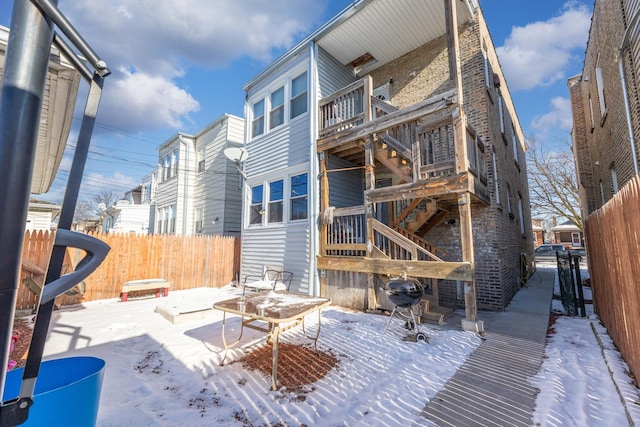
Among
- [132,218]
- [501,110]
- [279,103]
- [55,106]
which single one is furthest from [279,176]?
[132,218]

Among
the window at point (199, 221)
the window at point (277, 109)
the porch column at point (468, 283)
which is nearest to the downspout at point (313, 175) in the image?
the window at point (277, 109)

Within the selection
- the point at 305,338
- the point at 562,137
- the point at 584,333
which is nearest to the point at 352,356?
the point at 305,338

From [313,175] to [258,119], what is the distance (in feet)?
13.1

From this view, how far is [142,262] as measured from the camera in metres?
9.06

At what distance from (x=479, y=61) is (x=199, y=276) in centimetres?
1111

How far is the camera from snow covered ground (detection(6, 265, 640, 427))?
109 inches

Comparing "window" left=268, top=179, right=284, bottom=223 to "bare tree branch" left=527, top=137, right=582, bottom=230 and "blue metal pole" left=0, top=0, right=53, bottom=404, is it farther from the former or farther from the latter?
"bare tree branch" left=527, top=137, right=582, bottom=230

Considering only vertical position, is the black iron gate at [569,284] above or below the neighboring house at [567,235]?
below

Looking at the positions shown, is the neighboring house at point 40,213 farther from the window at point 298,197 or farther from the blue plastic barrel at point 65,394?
the blue plastic barrel at point 65,394

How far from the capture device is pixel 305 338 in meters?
4.99

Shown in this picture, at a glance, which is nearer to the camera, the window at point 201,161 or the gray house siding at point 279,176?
the gray house siding at point 279,176

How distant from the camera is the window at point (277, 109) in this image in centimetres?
959

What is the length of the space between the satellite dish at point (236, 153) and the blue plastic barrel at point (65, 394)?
9147 millimetres

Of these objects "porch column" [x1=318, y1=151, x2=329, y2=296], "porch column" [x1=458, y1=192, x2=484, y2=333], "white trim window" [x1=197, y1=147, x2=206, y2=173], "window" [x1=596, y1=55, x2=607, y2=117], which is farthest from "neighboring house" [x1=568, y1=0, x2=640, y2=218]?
"white trim window" [x1=197, y1=147, x2=206, y2=173]
